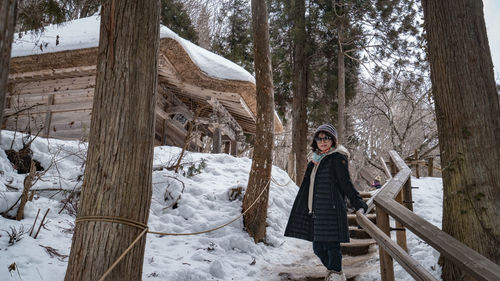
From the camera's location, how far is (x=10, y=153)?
4625 mm

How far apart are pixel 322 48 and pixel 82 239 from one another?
11.2 m

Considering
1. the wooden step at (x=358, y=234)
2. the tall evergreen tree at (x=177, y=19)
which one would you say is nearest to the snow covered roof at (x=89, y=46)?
the wooden step at (x=358, y=234)

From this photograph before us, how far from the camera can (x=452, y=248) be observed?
5.68 ft

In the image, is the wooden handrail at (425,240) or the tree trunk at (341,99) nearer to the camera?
the wooden handrail at (425,240)

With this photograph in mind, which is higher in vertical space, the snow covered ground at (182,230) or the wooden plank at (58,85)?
the wooden plank at (58,85)

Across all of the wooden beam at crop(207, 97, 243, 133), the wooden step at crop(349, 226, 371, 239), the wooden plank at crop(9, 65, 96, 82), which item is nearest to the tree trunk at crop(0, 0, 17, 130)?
the wooden step at crop(349, 226, 371, 239)

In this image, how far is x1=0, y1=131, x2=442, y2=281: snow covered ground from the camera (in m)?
3.01

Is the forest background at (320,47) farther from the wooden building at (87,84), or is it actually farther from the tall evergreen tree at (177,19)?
the wooden building at (87,84)

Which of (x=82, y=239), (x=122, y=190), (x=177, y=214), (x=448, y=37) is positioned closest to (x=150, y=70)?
(x=122, y=190)

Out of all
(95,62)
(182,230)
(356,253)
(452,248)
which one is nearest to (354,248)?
(356,253)

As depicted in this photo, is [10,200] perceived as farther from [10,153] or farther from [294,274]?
[294,274]

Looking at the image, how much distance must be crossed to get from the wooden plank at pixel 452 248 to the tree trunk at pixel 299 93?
7.23 meters

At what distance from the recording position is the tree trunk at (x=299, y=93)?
390 inches

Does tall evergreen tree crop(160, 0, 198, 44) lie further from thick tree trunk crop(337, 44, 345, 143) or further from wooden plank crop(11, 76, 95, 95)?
thick tree trunk crop(337, 44, 345, 143)
